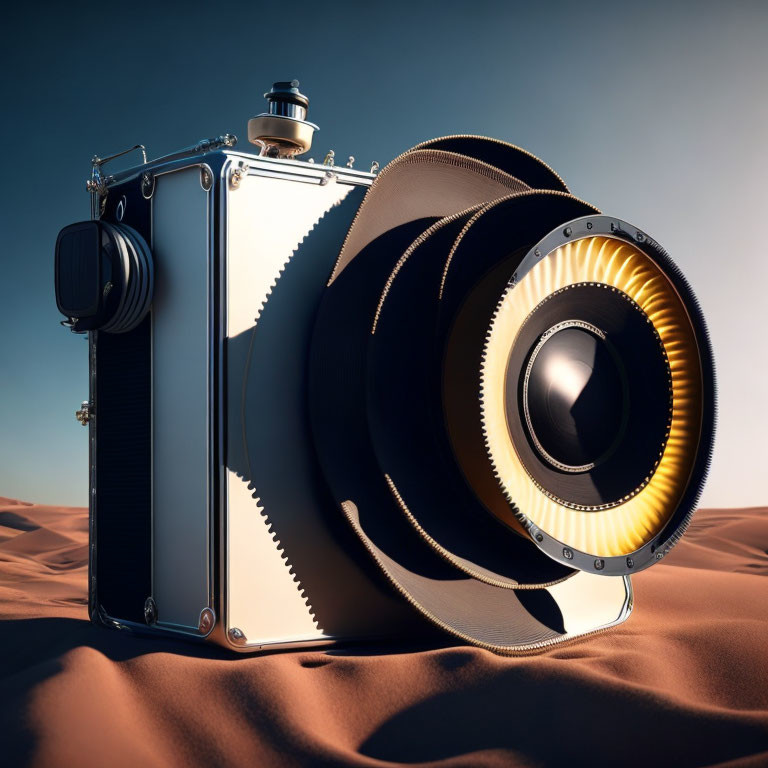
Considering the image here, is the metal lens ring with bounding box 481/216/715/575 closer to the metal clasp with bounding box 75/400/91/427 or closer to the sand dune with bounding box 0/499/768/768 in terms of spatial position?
the sand dune with bounding box 0/499/768/768

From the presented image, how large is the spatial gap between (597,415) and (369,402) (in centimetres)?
59

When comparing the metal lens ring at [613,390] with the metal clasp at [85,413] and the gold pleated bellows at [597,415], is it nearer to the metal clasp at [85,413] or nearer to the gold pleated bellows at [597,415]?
the gold pleated bellows at [597,415]

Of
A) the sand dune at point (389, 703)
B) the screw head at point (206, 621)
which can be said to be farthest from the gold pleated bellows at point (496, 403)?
the screw head at point (206, 621)

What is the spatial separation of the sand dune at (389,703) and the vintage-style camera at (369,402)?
0.16 m

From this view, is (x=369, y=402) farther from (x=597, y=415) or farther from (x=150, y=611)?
(x=150, y=611)

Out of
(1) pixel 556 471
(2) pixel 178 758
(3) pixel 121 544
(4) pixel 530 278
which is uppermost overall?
(4) pixel 530 278

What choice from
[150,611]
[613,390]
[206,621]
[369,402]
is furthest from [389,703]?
[613,390]

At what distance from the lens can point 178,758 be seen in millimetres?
1531

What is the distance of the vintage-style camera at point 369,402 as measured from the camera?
6.91 ft

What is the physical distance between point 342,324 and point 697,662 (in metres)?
1.09

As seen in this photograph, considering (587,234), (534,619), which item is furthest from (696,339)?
(534,619)

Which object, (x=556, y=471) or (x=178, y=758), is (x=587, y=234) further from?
(x=178, y=758)

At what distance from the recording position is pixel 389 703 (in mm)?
1753

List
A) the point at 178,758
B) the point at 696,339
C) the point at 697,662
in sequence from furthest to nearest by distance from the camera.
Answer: the point at 696,339 < the point at 697,662 < the point at 178,758
